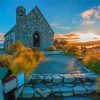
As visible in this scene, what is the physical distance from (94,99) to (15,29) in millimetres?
14225

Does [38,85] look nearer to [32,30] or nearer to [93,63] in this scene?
[93,63]

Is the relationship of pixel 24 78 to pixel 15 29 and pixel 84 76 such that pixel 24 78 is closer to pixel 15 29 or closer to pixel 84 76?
pixel 84 76

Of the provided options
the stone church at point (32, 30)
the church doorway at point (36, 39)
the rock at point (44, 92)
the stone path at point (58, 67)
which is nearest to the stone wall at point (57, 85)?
the rock at point (44, 92)

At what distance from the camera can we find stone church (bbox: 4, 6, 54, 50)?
19062 millimetres

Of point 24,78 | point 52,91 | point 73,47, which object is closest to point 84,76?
point 52,91

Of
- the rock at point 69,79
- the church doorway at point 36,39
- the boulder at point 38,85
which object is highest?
the church doorway at point 36,39

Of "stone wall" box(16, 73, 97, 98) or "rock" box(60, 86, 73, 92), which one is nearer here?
"stone wall" box(16, 73, 97, 98)

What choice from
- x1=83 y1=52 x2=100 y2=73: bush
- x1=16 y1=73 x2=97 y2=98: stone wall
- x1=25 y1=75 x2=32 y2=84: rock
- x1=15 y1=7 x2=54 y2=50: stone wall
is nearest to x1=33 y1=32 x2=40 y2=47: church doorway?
x1=15 y1=7 x2=54 y2=50: stone wall

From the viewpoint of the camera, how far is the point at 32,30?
1941 cm

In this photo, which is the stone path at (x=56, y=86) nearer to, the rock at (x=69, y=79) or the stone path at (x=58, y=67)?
the rock at (x=69, y=79)

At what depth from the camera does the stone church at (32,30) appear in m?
19.1

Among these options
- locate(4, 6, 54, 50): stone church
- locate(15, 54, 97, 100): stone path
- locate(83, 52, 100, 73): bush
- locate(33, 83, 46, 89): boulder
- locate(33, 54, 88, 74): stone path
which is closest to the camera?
locate(15, 54, 97, 100): stone path

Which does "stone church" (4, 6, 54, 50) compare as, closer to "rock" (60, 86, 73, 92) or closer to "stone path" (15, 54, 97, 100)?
"stone path" (15, 54, 97, 100)

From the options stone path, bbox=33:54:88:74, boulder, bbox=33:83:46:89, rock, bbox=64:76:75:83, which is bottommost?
boulder, bbox=33:83:46:89
